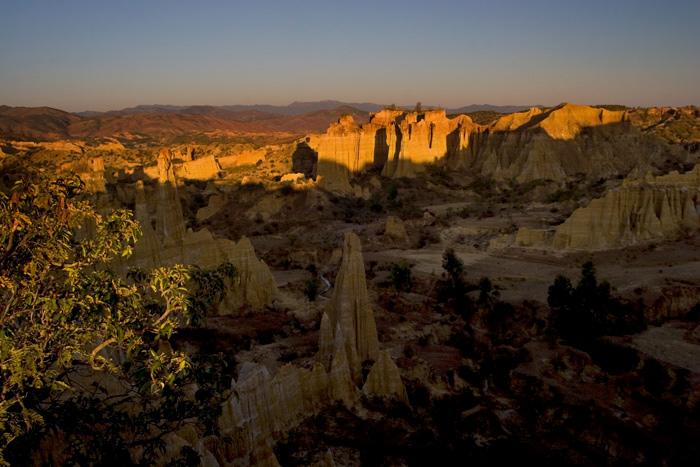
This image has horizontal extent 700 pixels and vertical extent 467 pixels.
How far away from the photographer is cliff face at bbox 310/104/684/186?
6312 centimetres

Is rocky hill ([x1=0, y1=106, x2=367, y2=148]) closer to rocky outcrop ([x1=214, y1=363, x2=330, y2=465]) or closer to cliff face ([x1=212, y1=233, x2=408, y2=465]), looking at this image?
cliff face ([x1=212, y1=233, x2=408, y2=465])

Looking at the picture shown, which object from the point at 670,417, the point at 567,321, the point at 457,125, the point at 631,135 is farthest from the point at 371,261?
the point at 631,135

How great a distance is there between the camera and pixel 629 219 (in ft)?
108

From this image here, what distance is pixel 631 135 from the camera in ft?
224

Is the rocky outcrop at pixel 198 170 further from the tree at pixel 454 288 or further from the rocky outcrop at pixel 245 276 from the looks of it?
the tree at pixel 454 288

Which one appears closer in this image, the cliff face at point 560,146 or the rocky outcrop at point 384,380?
the rocky outcrop at point 384,380

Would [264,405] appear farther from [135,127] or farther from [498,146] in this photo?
[135,127]

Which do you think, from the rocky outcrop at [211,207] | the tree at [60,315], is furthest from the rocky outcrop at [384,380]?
the rocky outcrop at [211,207]

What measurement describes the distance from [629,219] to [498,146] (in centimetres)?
3809

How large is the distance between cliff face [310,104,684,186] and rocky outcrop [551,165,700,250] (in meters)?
27.4

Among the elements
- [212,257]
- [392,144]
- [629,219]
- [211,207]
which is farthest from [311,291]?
[392,144]

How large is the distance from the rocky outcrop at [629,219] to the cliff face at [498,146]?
27429mm

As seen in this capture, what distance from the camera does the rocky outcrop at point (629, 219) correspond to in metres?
32.2

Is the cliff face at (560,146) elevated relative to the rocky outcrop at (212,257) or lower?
elevated
